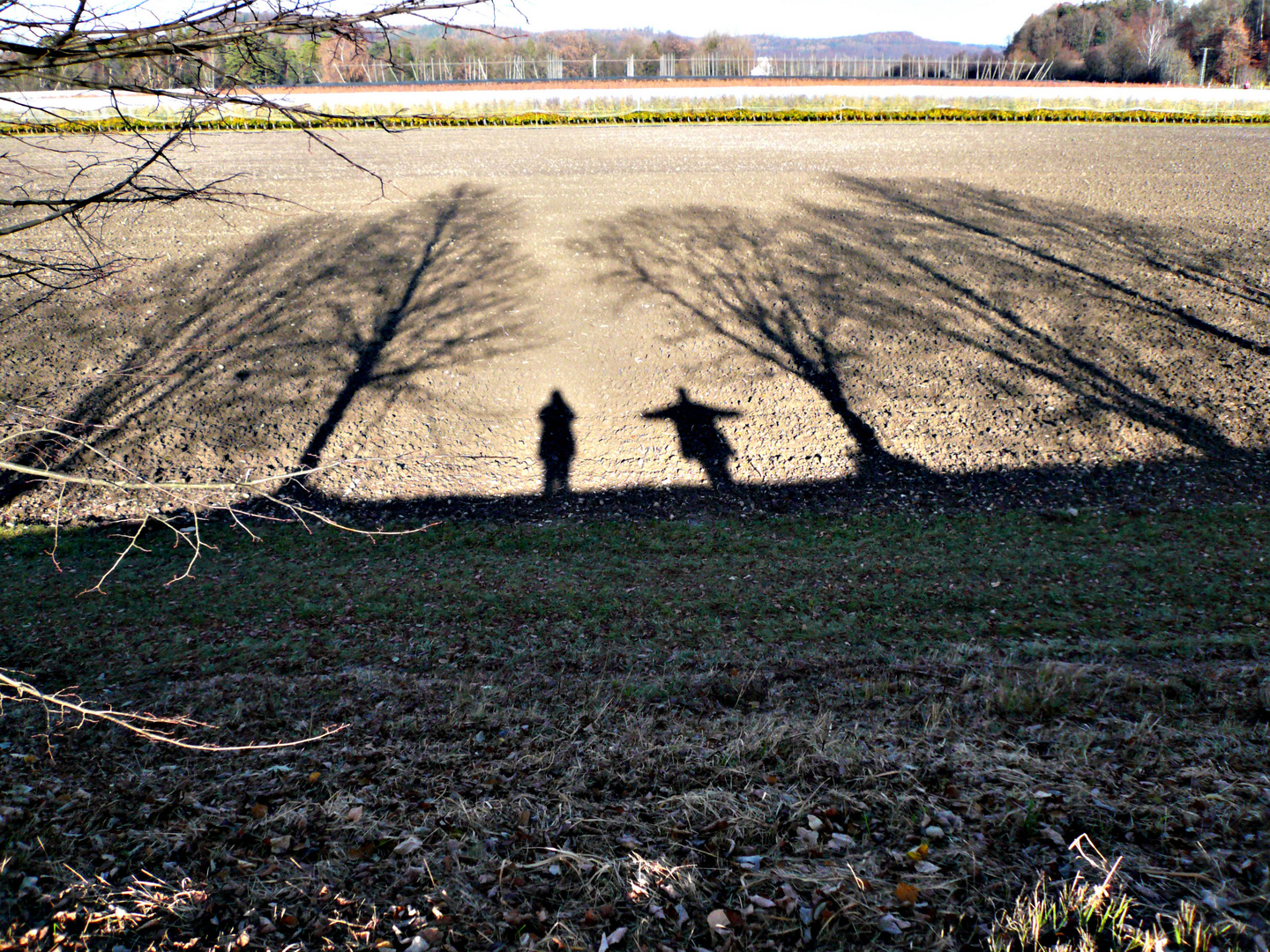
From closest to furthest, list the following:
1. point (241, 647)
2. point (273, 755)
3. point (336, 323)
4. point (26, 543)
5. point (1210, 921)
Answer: point (1210, 921)
point (273, 755)
point (241, 647)
point (26, 543)
point (336, 323)

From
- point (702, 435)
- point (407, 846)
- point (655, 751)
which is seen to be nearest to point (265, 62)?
point (407, 846)

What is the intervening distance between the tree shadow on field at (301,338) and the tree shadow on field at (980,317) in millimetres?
3872

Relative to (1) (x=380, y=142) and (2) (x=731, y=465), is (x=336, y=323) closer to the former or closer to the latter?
(2) (x=731, y=465)

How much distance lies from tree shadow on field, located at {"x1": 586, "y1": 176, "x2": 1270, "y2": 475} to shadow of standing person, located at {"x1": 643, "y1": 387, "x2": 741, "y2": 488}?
2.17 m

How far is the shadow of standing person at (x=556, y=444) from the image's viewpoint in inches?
457

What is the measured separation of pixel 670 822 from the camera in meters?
4.19

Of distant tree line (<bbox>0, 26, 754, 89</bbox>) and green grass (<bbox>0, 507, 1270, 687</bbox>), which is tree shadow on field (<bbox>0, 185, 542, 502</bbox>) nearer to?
green grass (<bbox>0, 507, 1270, 687</bbox>)

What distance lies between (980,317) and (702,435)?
7.43 metres

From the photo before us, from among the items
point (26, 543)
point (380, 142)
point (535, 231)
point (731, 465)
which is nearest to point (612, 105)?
point (380, 142)

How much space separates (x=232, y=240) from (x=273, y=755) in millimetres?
17847

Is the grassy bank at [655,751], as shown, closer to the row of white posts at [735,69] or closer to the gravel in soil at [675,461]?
the gravel in soil at [675,461]

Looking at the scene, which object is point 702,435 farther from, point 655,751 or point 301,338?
point 301,338

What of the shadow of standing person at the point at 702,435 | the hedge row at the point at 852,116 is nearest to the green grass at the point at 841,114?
the hedge row at the point at 852,116

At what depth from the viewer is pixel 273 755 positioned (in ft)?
16.9
